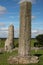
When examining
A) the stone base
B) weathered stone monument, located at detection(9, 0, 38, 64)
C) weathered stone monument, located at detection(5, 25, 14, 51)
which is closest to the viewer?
the stone base

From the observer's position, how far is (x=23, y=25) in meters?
17.5

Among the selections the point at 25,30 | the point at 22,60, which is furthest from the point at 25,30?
the point at 22,60

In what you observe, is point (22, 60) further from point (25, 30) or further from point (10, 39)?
point (10, 39)

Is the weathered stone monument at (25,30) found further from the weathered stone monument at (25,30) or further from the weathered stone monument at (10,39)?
the weathered stone monument at (10,39)

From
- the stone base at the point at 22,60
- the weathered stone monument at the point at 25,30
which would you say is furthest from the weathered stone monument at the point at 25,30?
the stone base at the point at 22,60

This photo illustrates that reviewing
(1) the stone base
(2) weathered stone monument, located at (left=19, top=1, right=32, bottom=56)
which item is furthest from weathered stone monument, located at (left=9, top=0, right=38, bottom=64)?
(1) the stone base

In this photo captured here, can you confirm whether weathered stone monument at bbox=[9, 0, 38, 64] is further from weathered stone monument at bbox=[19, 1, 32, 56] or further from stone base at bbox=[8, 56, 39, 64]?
stone base at bbox=[8, 56, 39, 64]

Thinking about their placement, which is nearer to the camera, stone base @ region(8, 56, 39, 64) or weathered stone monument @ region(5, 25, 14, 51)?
stone base @ region(8, 56, 39, 64)

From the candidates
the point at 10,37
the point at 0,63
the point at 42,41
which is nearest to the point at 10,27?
the point at 10,37

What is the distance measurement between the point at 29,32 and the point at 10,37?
13.2m

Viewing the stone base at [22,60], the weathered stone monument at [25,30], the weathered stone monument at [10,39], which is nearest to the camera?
the stone base at [22,60]


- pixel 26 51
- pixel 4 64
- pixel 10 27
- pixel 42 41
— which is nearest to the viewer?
pixel 4 64

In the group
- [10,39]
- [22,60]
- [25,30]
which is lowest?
[22,60]

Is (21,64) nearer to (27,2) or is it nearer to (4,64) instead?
(4,64)
